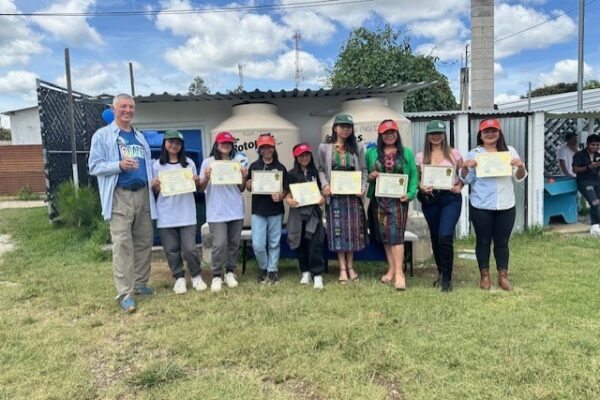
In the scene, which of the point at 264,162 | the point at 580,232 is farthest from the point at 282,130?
the point at 580,232

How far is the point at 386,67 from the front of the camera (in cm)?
1723

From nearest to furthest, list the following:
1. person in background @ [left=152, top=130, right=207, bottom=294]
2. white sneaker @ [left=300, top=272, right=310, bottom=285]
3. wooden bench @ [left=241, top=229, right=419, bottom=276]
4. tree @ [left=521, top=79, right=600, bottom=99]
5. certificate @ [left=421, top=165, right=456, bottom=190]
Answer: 1. certificate @ [left=421, top=165, right=456, bottom=190]
2. person in background @ [left=152, top=130, right=207, bottom=294]
3. white sneaker @ [left=300, top=272, right=310, bottom=285]
4. wooden bench @ [left=241, top=229, right=419, bottom=276]
5. tree @ [left=521, top=79, right=600, bottom=99]

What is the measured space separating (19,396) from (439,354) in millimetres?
2715

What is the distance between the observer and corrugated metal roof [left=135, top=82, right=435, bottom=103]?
22.2 ft

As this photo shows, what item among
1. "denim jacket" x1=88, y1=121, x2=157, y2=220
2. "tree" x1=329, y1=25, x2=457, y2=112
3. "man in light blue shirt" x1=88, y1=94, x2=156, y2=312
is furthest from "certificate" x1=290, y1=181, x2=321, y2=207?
"tree" x1=329, y1=25, x2=457, y2=112

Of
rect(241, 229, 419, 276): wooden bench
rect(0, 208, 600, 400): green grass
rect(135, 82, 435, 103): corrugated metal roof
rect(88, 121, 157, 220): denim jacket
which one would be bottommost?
rect(0, 208, 600, 400): green grass

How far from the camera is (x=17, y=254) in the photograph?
778cm

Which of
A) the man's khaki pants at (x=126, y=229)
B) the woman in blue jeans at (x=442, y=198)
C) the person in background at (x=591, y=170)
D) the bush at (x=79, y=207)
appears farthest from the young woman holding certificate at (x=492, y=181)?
the bush at (x=79, y=207)

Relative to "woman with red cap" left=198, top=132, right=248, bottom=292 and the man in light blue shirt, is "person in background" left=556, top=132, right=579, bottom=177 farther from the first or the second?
the man in light blue shirt

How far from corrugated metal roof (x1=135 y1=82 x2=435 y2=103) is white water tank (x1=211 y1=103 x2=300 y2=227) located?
0.87 feet

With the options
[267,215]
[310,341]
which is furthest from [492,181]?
[310,341]

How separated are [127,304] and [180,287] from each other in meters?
0.65

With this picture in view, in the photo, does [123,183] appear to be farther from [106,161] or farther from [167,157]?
[167,157]

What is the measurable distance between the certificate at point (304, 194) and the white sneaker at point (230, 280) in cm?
112
